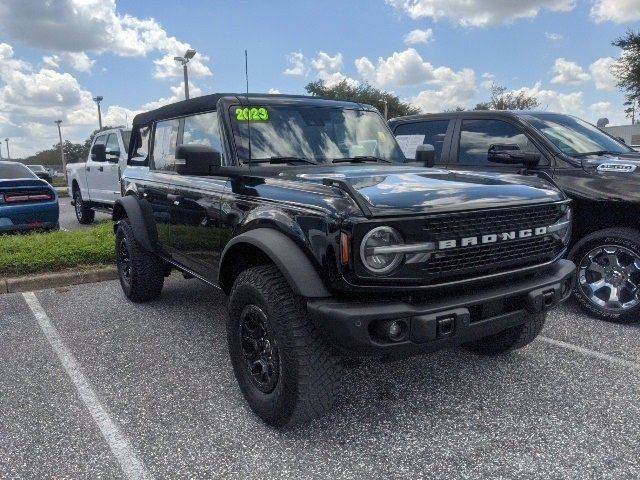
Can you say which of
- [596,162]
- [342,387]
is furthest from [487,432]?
[596,162]

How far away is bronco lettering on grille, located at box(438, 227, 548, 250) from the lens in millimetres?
2506

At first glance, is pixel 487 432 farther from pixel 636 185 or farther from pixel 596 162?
pixel 596 162

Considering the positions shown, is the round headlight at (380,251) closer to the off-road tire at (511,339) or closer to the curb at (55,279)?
the off-road tire at (511,339)

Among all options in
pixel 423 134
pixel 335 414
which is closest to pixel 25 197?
pixel 423 134

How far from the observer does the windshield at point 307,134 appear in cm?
356

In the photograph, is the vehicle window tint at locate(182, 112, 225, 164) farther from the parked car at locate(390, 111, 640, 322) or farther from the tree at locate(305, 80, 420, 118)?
the tree at locate(305, 80, 420, 118)

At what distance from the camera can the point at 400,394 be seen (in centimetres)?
322

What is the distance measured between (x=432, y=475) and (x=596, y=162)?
3.31m

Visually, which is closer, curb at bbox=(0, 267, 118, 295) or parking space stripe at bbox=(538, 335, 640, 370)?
parking space stripe at bbox=(538, 335, 640, 370)

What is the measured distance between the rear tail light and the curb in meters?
2.40

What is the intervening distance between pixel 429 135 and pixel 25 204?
5961mm

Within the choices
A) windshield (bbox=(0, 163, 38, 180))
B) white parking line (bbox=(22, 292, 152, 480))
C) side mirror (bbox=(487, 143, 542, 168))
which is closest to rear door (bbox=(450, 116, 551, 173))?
side mirror (bbox=(487, 143, 542, 168))

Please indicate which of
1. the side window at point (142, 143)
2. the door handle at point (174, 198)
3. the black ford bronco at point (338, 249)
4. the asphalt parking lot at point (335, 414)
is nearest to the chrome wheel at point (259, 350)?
the black ford bronco at point (338, 249)

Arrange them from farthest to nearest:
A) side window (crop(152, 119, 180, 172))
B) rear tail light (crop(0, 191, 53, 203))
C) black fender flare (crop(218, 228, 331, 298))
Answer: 1. rear tail light (crop(0, 191, 53, 203))
2. side window (crop(152, 119, 180, 172))
3. black fender flare (crop(218, 228, 331, 298))
